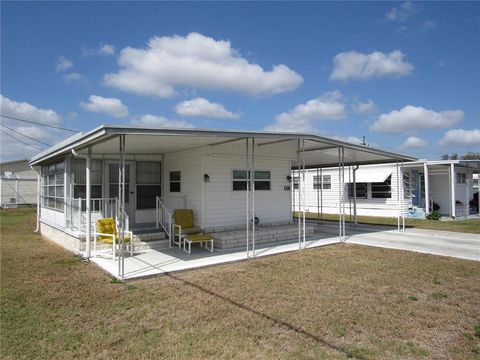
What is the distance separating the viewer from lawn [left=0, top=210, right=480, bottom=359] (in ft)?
12.2

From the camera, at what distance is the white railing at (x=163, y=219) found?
9.33 meters

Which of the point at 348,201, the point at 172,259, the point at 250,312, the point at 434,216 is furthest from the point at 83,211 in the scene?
the point at 434,216

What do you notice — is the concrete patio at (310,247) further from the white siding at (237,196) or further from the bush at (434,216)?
the bush at (434,216)

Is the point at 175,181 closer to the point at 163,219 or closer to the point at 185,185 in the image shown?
the point at 185,185

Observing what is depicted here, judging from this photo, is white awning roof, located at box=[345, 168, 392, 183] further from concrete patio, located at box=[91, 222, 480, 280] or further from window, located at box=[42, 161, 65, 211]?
window, located at box=[42, 161, 65, 211]

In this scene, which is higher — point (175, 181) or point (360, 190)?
point (175, 181)

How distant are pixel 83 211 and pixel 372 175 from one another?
591 inches

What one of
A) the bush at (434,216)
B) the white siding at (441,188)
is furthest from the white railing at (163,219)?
the white siding at (441,188)

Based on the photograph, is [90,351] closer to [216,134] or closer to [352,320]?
[352,320]

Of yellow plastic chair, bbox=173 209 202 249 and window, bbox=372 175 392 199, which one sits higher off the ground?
window, bbox=372 175 392 199

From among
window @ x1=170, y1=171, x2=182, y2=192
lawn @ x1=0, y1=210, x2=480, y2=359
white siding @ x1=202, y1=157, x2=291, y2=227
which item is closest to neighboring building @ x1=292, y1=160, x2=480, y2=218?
white siding @ x1=202, y1=157, x2=291, y2=227

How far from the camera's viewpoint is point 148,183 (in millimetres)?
11055

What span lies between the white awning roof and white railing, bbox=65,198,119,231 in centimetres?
1386

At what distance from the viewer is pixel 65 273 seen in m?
6.78
